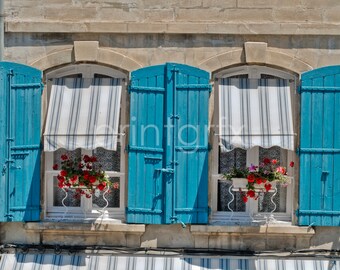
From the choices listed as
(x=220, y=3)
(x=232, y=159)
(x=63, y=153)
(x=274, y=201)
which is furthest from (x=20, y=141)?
(x=274, y=201)

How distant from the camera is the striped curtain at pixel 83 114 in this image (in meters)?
6.85

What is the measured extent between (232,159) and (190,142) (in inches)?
26.1

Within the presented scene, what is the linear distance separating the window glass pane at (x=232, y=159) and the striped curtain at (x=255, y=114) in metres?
0.57

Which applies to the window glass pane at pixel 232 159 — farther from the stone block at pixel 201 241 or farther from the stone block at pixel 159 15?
the stone block at pixel 159 15

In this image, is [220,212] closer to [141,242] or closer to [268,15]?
[141,242]

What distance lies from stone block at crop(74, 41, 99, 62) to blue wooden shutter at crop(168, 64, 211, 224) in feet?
3.14

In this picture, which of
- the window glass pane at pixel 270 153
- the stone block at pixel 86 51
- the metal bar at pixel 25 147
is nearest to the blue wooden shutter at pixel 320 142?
the window glass pane at pixel 270 153

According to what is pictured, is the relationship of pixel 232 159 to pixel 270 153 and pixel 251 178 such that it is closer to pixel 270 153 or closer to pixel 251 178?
pixel 270 153

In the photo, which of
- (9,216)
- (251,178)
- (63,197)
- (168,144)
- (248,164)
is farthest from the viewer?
(63,197)

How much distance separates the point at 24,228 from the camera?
23.9ft

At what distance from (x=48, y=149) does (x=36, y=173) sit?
44 centimetres

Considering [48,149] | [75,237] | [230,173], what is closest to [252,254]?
[230,173]

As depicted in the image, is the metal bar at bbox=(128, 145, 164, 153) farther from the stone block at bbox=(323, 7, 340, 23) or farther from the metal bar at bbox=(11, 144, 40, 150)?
the stone block at bbox=(323, 7, 340, 23)

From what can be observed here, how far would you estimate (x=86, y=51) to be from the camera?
7.20m
